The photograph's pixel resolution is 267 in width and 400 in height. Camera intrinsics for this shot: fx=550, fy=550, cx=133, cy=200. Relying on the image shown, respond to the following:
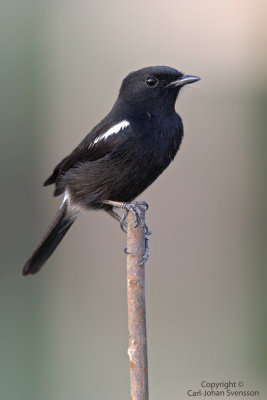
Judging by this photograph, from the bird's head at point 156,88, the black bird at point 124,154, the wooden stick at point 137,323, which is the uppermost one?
the bird's head at point 156,88

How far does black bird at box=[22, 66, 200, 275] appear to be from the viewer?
299 cm

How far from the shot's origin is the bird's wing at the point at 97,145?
3.06 m

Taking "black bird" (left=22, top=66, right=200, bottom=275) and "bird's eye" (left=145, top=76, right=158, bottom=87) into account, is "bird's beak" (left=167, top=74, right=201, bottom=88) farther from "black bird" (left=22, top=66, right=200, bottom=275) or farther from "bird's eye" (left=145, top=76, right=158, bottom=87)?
"bird's eye" (left=145, top=76, right=158, bottom=87)

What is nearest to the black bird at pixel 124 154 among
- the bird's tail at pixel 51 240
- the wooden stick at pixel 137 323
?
the bird's tail at pixel 51 240

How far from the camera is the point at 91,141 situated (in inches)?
129

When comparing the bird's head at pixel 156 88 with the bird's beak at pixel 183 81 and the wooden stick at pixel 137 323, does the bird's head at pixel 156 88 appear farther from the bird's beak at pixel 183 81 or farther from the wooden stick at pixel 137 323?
the wooden stick at pixel 137 323

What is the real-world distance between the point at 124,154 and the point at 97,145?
262 millimetres

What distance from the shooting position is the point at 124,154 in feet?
9.90

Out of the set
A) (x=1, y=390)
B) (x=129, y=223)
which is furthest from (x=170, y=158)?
(x=1, y=390)

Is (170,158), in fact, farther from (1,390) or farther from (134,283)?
(1,390)

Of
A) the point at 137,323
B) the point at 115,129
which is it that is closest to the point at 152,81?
the point at 115,129

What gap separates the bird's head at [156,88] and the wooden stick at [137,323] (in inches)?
50.3

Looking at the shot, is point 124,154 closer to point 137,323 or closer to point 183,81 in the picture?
point 183,81

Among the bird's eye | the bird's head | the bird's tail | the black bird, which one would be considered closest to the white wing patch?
the black bird
